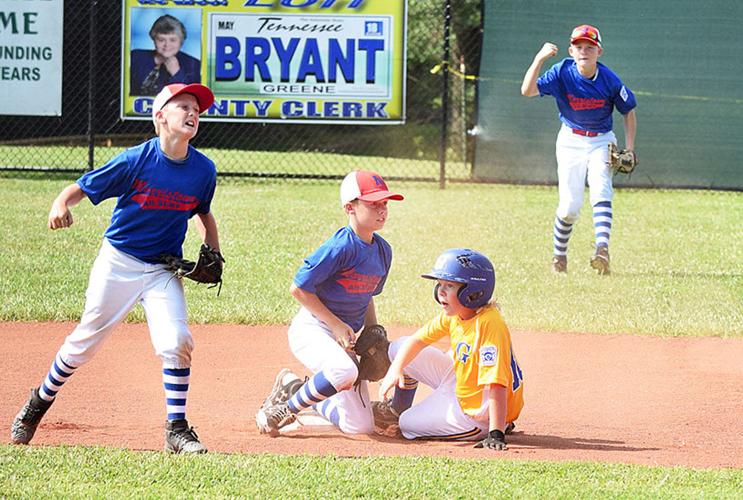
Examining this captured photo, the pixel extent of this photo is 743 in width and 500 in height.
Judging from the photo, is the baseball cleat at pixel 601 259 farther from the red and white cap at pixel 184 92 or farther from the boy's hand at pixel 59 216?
the boy's hand at pixel 59 216

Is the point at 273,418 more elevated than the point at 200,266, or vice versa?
the point at 200,266

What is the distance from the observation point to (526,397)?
20.6 ft

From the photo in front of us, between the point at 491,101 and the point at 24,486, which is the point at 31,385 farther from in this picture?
the point at 491,101

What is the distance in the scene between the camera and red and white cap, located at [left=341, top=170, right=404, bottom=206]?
5.37 m

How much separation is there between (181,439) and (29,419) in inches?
30.3

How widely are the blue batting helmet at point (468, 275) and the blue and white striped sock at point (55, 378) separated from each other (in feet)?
5.33

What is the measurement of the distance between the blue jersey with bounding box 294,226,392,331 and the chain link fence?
10.1 metres

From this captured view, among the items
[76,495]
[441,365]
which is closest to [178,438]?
[76,495]

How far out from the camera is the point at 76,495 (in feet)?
13.7

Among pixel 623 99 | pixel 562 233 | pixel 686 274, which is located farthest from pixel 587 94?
pixel 686 274

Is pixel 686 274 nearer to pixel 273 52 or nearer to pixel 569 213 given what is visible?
pixel 569 213

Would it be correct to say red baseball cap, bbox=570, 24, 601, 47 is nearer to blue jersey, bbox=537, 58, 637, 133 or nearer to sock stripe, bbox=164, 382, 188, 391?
blue jersey, bbox=537, 58, 637, 133

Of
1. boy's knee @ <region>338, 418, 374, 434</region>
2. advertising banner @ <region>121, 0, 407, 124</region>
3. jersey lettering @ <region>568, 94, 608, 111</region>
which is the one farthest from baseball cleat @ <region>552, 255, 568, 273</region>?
advertising banner @ <region>121, 0, 407, 124</region>

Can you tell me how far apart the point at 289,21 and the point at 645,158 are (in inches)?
204
